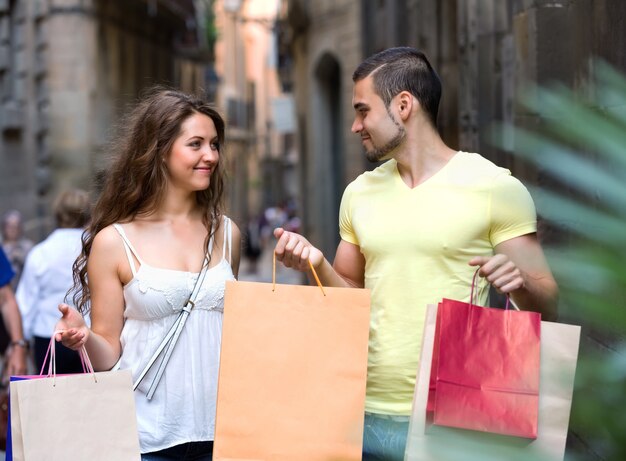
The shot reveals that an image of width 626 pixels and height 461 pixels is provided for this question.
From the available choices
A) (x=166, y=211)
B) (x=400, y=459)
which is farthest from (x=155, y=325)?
(x=400, y=459)

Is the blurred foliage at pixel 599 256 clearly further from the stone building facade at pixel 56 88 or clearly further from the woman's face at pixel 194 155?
the stone building facade at pixel 56 88

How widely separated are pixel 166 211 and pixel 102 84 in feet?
62.7

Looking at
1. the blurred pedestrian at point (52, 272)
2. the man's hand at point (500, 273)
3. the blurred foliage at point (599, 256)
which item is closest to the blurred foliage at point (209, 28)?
the blurred pedestrian at point (52, 272)

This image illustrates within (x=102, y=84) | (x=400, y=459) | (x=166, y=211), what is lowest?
(x=400, y=459)

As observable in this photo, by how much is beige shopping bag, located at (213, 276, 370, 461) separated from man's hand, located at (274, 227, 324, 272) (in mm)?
181

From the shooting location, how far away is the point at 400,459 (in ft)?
10.8

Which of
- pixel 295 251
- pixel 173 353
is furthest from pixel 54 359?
pixel 295 251

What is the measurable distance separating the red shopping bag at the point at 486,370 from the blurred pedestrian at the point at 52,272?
4.45 m

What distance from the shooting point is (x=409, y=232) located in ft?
10.7

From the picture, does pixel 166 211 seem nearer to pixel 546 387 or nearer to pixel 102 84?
pixel 546 387

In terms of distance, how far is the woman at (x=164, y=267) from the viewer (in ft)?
11.8

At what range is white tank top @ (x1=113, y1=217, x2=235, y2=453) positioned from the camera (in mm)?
3590

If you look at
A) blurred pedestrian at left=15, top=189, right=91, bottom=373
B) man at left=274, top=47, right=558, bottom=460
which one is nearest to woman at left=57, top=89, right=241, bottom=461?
man at left=274, top=47, right=558, bottom=460

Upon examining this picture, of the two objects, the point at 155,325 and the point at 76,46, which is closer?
the point at 155,325
